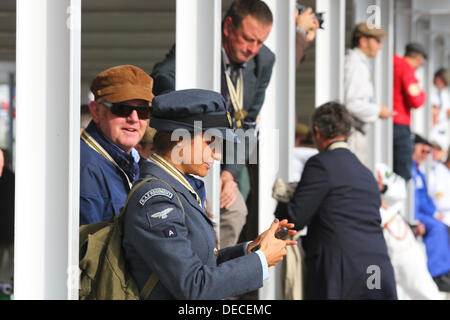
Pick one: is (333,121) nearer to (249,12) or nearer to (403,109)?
(249,12)

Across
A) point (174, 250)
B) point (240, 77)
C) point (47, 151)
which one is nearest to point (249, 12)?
point (240, 77)

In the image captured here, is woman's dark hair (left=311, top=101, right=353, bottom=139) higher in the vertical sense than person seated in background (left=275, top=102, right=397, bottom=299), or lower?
higher

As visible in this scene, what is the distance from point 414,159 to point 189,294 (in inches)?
315

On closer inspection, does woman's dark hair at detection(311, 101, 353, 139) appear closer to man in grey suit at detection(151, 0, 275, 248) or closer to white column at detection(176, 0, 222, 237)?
man in grey suit at detection(151, 0, 275, 248)

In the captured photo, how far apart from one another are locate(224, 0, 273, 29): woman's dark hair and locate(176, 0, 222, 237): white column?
20.7 inches

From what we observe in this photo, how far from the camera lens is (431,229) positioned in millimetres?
9234

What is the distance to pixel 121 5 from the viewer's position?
9.12 m

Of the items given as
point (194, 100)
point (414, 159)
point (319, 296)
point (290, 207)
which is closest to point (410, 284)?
point (319, 296)

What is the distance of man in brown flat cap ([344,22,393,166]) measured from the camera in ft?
24.4

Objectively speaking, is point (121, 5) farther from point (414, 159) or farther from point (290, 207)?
point (290, 207)

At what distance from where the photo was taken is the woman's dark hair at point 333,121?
517 cm

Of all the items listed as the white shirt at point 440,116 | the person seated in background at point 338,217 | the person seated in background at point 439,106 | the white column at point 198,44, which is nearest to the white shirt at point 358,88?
the person seated in background at point 338,217

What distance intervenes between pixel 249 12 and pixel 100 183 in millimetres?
1766

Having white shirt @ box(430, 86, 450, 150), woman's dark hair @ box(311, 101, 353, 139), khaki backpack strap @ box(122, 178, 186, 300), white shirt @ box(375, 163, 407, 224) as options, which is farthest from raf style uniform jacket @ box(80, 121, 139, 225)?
white shirt @ box(430, 86, 450, 150)
